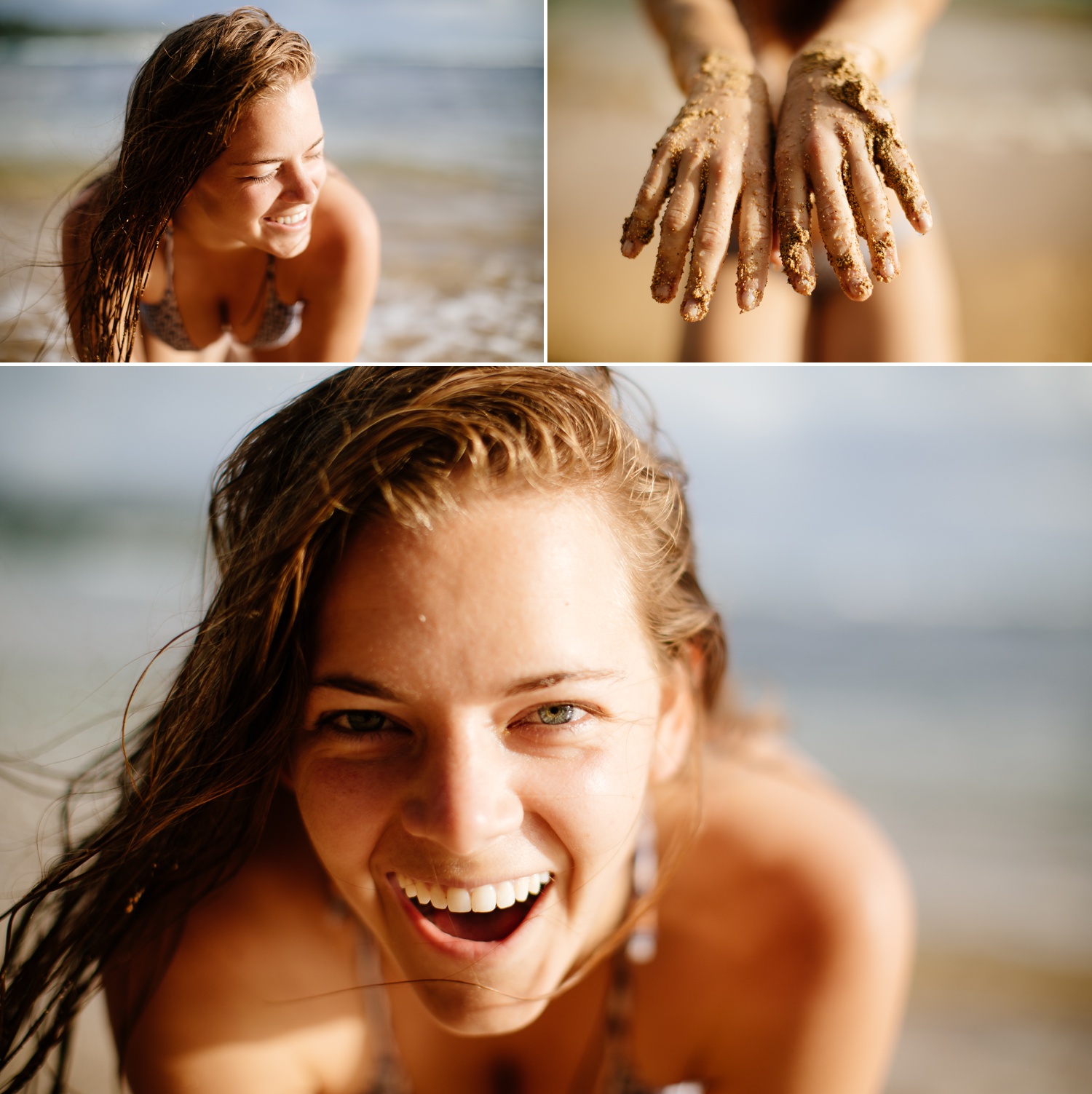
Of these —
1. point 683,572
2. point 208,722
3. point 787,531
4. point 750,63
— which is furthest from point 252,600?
point 750,63

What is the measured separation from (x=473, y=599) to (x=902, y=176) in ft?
1.97

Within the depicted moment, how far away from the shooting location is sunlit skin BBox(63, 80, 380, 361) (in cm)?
99

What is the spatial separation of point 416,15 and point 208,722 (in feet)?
2.69

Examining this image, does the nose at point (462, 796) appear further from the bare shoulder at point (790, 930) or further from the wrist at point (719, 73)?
the wrist at point (719, 73)

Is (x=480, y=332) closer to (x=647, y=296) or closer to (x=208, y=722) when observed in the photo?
(x=647, y=296)

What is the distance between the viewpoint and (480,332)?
3.41 feet

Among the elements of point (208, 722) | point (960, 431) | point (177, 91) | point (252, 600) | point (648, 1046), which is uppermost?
point (177, 91)

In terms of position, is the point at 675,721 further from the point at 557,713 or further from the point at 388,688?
the point at 388,688

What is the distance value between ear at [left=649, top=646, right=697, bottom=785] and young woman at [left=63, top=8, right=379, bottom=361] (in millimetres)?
520

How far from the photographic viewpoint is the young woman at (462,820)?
0.90 meters

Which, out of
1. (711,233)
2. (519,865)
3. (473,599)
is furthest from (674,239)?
(519,865)

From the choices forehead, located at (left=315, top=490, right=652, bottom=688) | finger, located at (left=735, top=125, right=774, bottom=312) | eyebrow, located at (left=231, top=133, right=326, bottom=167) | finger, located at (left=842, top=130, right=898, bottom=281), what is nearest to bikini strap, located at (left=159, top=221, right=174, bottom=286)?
eyebrow, located at (left=231, top=133, right=326, bottom=167)

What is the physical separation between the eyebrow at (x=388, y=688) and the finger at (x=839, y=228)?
18.1 inches

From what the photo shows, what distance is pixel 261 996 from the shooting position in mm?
1003
